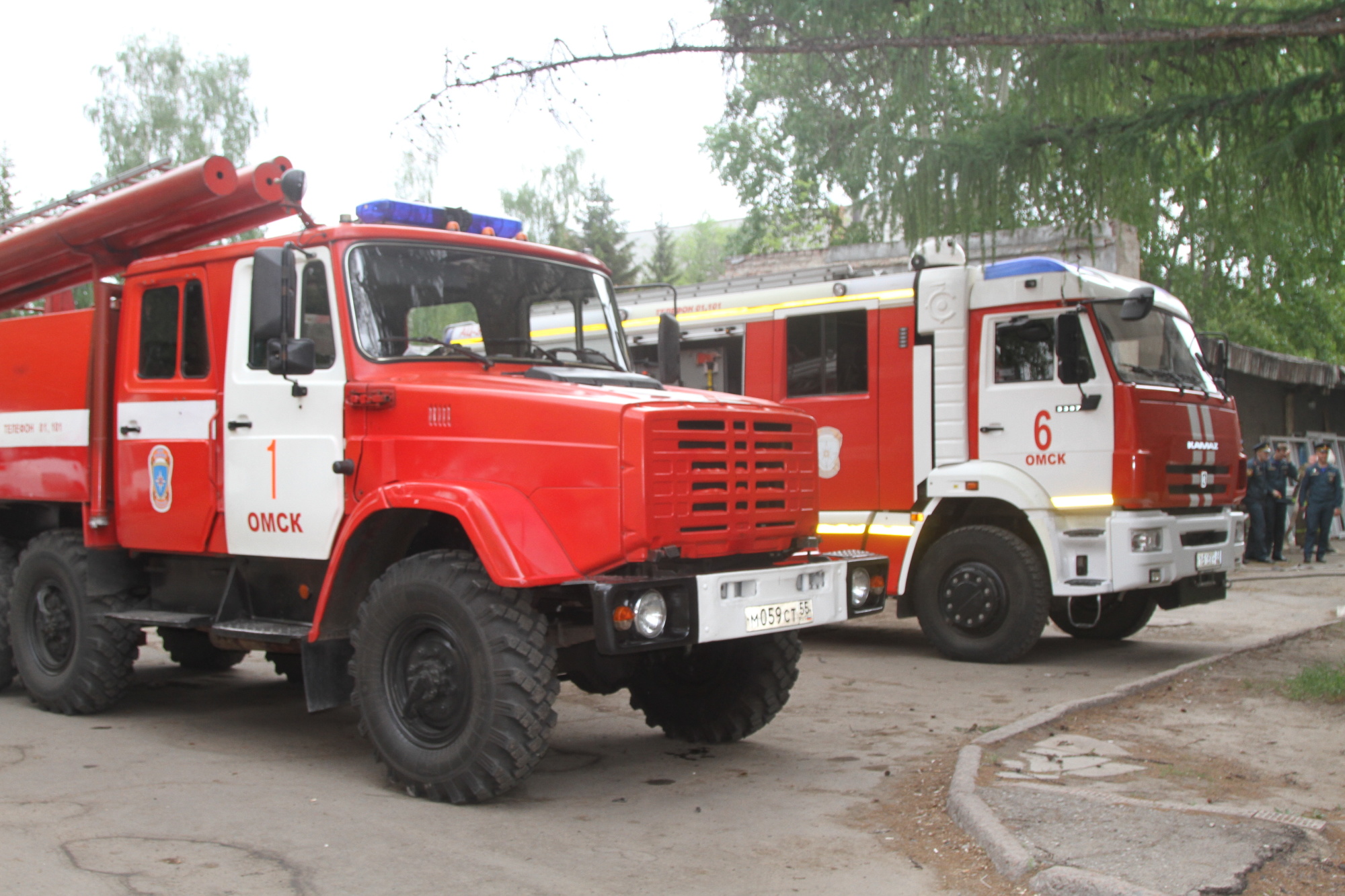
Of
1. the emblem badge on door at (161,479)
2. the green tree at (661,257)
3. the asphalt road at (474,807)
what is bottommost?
the asphalt road at (474,807)

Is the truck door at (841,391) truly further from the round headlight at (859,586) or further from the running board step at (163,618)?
the running board step at (163,618)

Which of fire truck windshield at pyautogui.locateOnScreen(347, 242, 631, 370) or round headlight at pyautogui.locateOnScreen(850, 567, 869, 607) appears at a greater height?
fire truck windshield at pyautogui.locateOnScreen(347, 242, 631, 370)

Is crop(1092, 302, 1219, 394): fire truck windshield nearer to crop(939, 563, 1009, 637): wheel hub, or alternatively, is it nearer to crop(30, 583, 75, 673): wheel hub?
crop(939, 563, 1009, 637): wheel hub

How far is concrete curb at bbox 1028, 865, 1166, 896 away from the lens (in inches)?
159

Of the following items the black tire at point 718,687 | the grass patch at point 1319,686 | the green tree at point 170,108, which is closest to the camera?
the black tire at point 718,687

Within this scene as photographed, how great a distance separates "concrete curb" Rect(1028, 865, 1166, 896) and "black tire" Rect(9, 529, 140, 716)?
546 centimetres

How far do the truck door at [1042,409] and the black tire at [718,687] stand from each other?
358 cm

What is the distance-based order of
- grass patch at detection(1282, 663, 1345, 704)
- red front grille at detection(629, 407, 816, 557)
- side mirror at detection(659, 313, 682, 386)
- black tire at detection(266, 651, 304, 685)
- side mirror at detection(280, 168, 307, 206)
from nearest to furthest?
1. red front grille at detection(629, 407, 816, 557)
2. side mirror at detection(280, 168, 307, 206)
3. side mirror at detection(659, 313, 682, 386)
4. grass patch at detection(1282, 663, 1345, 704)
5. black tire at detection(266, 651, 304, 685)

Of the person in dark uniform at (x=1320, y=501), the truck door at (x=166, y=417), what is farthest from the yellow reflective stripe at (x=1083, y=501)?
the person in dark uniform at (x=1320, y=501)

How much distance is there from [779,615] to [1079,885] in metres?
1.85

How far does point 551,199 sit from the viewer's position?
5719cm

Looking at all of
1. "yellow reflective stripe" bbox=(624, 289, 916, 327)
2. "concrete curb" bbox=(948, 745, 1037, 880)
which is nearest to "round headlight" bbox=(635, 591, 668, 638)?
"concrete curb" bbox=(948, 745, 1037, 880)

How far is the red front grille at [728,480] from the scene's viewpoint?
527 cm

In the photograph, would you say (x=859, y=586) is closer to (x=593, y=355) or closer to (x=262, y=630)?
(x=593, y=355)
